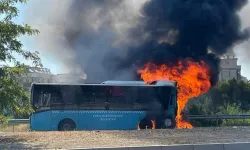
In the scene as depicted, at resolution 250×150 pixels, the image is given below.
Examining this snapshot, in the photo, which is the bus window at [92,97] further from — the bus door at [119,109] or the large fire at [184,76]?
the large fire at [184,76]

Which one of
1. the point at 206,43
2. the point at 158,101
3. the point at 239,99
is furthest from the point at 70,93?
the point at 239,99

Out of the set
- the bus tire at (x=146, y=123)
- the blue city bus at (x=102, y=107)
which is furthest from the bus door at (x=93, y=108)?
the bus tire at (x=146, y=123)

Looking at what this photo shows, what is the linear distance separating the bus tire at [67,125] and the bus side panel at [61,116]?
0.47ft

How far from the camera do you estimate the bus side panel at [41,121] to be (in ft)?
58.7

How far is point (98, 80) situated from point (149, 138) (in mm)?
17188

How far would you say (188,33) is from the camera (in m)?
25.6

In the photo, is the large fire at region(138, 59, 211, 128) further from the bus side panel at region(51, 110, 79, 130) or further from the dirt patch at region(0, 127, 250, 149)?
the dirt patch at region(0, 127, 250, 149)

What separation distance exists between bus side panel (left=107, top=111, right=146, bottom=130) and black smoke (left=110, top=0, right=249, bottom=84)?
6.61 metres

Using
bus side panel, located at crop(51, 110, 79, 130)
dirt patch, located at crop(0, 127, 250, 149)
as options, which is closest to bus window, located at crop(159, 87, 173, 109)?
bus side panel, located at crop(51, 110, 79, 130)

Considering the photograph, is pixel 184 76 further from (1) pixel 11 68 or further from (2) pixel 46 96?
(1) pixel 11 68

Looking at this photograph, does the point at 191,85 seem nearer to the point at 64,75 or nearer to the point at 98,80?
the point at 98,80

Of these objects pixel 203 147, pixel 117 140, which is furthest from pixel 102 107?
pixel 203 147

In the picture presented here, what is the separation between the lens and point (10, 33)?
10.7 meters

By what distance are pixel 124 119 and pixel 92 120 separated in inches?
66.0
